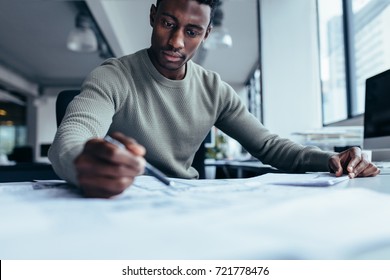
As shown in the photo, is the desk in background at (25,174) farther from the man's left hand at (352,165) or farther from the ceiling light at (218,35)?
the ceiling light at (218,35)

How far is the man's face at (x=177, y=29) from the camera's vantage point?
85 centimetres

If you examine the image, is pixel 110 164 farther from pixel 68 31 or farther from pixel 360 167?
pixel 68 31

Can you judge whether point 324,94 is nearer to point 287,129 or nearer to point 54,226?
point 287,129

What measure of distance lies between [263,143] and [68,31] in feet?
13.0

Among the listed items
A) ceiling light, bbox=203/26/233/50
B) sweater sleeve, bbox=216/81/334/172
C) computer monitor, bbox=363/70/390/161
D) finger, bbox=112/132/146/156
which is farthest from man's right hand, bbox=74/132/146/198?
ceiling light, bbox=203/26/233/50

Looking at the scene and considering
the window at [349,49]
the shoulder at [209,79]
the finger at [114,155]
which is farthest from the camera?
the window at [349,49]

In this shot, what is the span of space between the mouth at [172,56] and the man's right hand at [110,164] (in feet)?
1.80

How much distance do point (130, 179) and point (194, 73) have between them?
0.72 metres

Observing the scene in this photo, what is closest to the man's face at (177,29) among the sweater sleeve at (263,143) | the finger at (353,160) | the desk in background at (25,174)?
the sweater sleeve at (263,143)

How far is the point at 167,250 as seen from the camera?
0.24 m

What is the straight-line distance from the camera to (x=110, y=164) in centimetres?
38

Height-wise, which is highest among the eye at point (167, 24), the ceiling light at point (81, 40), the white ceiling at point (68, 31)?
the white ceiling at point (68, 31)

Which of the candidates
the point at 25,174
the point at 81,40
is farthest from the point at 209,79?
the point at 81,40

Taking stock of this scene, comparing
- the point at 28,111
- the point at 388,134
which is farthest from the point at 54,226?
the point at 28,111
